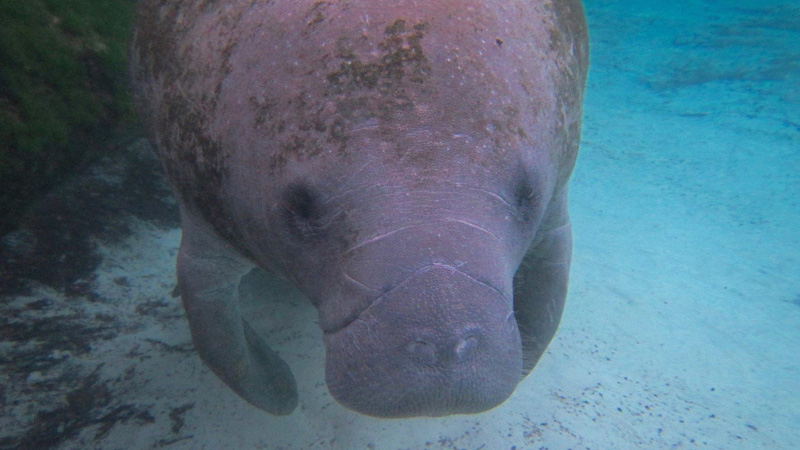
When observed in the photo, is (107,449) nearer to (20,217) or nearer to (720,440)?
(20,217)

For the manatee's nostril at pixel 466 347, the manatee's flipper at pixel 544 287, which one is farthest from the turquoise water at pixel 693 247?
the manatee's nostril at pixel 466 347

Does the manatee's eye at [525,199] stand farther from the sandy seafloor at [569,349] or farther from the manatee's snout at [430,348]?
the sandy seafloor at [569,349]

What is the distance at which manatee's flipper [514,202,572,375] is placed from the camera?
11.3 feet

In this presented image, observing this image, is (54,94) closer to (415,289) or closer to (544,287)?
(415,289)

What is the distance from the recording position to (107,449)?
2.75 meters

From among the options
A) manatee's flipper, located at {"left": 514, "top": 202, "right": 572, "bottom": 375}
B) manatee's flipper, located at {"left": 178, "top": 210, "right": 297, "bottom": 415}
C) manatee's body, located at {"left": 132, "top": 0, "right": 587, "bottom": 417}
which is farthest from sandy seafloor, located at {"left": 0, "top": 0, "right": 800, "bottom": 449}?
manatee's body, located at {"left": 132, "top": 0, "right": 587, "bottom": 417}

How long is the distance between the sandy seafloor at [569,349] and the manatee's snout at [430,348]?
1.54m

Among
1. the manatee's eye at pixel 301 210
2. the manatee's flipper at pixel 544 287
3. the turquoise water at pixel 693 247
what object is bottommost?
the turquoise water at pixel 693 247

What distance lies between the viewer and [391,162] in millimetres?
1724

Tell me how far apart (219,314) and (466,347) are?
201cm

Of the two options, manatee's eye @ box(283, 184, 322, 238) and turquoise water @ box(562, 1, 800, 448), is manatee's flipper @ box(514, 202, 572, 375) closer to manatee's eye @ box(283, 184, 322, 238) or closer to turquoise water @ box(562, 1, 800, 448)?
turquoise water @ box(562, 1, 800, 448)

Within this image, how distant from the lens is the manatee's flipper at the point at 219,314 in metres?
2.94

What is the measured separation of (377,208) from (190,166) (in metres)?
1.34

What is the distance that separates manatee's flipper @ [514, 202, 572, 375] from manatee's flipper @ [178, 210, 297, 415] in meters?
1.84
